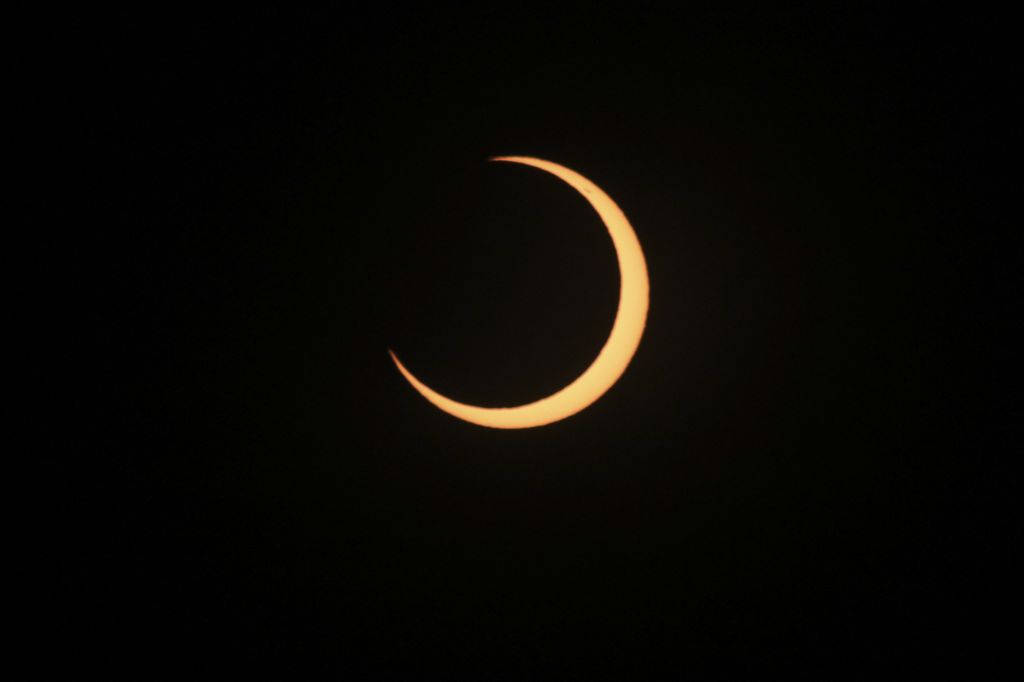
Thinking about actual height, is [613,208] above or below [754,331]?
above

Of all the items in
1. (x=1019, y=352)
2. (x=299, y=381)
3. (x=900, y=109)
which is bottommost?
(x=1019, y=352)

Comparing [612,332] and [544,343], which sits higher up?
[544,343]

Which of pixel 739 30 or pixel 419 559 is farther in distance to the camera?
pixel 419 559

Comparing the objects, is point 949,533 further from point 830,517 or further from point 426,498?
point 426,498

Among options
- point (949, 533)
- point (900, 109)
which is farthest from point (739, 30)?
point (949, 533)
